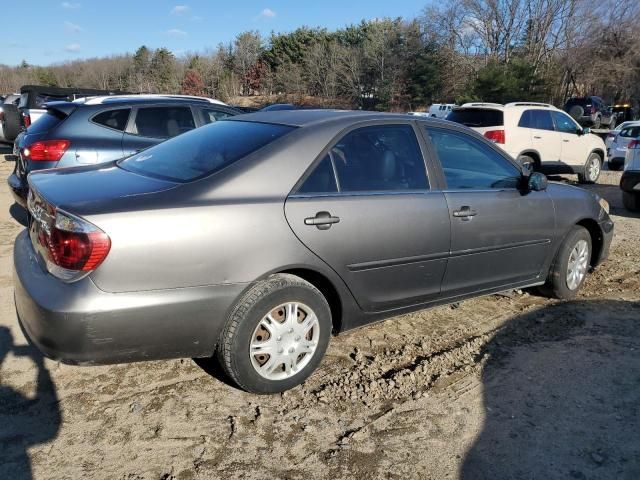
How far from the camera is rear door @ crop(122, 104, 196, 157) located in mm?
6578

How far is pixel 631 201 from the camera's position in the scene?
927cm

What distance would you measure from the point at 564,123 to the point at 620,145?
410 centimetres

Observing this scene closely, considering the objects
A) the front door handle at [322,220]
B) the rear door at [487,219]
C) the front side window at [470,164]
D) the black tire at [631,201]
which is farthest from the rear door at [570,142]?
the front door handle at [322,220]

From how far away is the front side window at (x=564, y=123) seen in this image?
40.1ft

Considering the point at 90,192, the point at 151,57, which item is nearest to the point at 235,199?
the point at 90,192

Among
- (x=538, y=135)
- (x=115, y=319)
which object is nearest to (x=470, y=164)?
(x=115, y=319)

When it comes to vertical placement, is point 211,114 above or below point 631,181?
above

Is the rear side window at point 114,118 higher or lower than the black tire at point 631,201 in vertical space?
higher

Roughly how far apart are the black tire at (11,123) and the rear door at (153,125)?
8589 mm

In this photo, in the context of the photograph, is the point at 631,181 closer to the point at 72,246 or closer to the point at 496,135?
the point at 496,135

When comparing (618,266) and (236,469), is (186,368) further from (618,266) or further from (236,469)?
(618,266)

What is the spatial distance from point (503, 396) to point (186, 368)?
1.93m

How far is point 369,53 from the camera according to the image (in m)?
46.8

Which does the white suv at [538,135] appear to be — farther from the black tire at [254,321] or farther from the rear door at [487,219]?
the black tire at [254,321]
